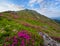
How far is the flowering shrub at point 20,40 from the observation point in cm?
2525

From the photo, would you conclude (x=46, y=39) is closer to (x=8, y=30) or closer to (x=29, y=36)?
(x=29, y=36)

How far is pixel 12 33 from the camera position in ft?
91.0

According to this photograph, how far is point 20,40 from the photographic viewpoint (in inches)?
1026

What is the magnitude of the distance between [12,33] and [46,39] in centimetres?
612

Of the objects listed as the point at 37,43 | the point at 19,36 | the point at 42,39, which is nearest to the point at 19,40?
the point at 19,36

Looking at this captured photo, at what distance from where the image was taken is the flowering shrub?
2525cm

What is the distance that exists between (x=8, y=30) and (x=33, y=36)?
407cm

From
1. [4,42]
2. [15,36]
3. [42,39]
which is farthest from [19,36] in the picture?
[42,39]

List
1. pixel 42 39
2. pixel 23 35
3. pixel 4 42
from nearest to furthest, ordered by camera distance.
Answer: pixel 4 42 < pixel 23 35 < pixel 42 39

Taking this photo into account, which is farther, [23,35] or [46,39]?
[46,39]

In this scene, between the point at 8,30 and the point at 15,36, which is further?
the point at 8,30

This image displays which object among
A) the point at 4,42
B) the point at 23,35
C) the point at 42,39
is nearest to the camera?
the point at 4,42

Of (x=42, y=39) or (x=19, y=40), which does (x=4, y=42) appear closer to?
(x=19, y=40)

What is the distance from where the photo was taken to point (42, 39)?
2961cm
